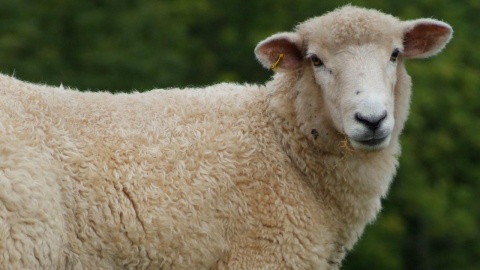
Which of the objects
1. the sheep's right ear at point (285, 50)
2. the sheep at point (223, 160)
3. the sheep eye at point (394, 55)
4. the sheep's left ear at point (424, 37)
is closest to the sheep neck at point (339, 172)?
the sheep at point (223, 160)

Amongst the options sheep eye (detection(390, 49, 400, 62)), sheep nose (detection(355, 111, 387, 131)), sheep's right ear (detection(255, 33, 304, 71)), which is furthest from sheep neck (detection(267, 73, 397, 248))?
sheep eye (detection(390, 49, 400, 62))

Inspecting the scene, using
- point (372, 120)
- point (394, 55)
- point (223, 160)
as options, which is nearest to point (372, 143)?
point (372, 120)

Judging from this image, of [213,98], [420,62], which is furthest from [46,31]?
[213,98]

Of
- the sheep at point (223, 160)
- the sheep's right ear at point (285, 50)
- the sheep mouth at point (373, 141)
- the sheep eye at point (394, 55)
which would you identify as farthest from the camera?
the sheep's right ear at point (285, 50)

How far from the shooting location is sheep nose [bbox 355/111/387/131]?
669 centimetres

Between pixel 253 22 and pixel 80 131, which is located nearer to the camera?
pixel 80 131

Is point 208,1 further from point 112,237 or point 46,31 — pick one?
point 112,237

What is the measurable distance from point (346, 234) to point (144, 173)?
1483 mm

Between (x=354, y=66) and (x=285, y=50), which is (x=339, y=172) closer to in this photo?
(x=354, y=66)

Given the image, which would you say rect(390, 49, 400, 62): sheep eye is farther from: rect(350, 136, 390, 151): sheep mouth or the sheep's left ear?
rect(350, 136, 390, 151): sheep mouth

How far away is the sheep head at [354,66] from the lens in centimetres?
684

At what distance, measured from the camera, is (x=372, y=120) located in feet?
22.0

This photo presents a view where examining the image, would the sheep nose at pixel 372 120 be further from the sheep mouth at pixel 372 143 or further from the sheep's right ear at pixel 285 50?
the sheep's right ear at pixel 285 50

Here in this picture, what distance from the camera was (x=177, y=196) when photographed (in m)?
6.91
